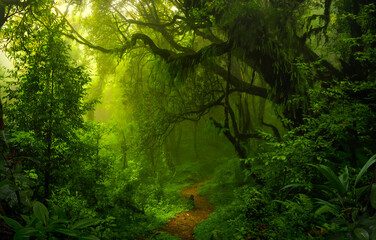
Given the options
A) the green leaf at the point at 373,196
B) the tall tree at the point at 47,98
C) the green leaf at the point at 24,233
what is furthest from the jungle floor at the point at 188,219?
the green leaf at the point at 24,233

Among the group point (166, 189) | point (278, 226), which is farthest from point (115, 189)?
point (166, 189)

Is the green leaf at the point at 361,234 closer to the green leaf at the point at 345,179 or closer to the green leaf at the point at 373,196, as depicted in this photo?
the green leaf at the point at 373,196

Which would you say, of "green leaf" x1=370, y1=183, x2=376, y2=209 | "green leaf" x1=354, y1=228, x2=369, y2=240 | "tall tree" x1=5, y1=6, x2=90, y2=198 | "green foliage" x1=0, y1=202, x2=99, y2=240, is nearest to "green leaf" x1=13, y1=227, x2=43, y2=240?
"green foliage" x1=0, y1=202, x2=99, y2=240

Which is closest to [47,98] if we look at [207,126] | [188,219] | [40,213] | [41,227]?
[40,213]

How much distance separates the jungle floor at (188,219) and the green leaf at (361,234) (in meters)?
5.42

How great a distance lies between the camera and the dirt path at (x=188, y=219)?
23.7 ft

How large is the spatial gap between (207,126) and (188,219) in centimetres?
409

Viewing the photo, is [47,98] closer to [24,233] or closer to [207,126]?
[24,233]

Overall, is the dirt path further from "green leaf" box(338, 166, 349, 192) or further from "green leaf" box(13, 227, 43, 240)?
"green leaf" box(13, 227, 43, 240)

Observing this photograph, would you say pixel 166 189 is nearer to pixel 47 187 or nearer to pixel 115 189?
pixel 115 189

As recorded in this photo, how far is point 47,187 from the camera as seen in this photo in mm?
4184

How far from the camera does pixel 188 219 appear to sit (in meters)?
8.95

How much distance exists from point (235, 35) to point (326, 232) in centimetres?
472

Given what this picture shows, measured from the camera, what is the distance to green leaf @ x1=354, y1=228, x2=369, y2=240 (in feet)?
5.97
